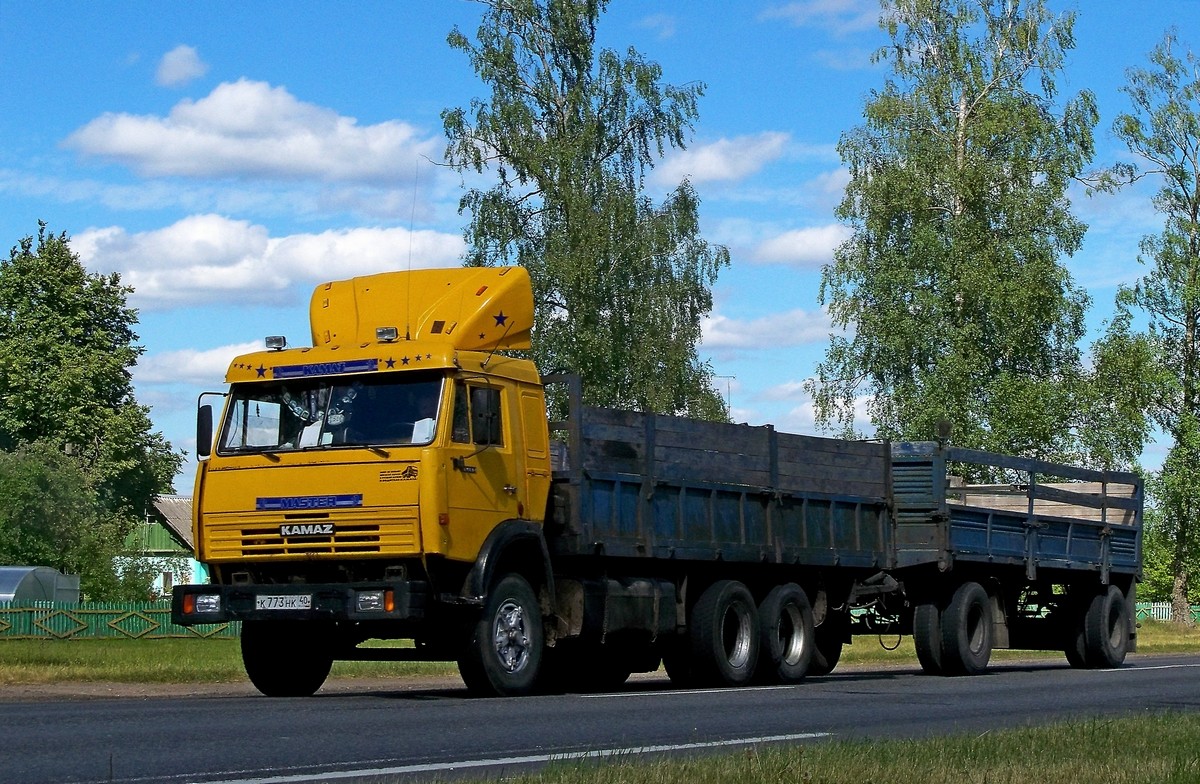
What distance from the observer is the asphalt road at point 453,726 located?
8266 mm

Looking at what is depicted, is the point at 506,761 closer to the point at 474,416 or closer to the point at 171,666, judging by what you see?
the point at 474,416

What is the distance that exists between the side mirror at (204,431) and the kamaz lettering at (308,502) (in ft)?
2.83

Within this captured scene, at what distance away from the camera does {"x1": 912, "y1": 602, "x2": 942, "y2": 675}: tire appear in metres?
20.2

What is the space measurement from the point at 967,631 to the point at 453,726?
11.2 meters

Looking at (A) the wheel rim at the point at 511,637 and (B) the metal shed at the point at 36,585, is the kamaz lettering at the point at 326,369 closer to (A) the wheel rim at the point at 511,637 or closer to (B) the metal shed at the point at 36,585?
(A) the wheel rim at the point at 511,637

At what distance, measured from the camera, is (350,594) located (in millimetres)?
13703

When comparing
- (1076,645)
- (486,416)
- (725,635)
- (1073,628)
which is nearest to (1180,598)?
(1073,628)

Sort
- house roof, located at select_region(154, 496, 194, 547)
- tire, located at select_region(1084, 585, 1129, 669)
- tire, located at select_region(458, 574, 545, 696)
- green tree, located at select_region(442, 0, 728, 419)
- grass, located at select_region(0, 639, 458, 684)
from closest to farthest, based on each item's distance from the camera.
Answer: tire, located at select_region(458, 574, 545, 696) → grass, located at select_region(0, 639, 458, 684) → tire, located at select_region(1084, 585, 1129, 669) → green tree, located at select_region(442, 0, 728, 419) → house roof, located at select_region(154, 496, 194, 547)

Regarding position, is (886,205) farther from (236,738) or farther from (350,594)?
(236,738)

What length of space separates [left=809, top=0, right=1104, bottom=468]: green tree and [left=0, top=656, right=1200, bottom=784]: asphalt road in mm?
27648

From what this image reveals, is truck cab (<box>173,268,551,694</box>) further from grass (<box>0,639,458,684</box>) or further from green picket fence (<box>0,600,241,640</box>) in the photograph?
green picket fence (<box>0,600,241,640</box>)

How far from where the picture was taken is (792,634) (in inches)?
720

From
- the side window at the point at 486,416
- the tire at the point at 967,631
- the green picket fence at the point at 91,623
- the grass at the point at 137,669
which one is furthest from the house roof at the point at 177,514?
the side window at the point at 486,416

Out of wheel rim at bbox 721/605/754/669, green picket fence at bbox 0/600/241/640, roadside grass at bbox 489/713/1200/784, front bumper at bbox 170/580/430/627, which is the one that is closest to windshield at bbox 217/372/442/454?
front bumper at bbox 170/580/430/627
